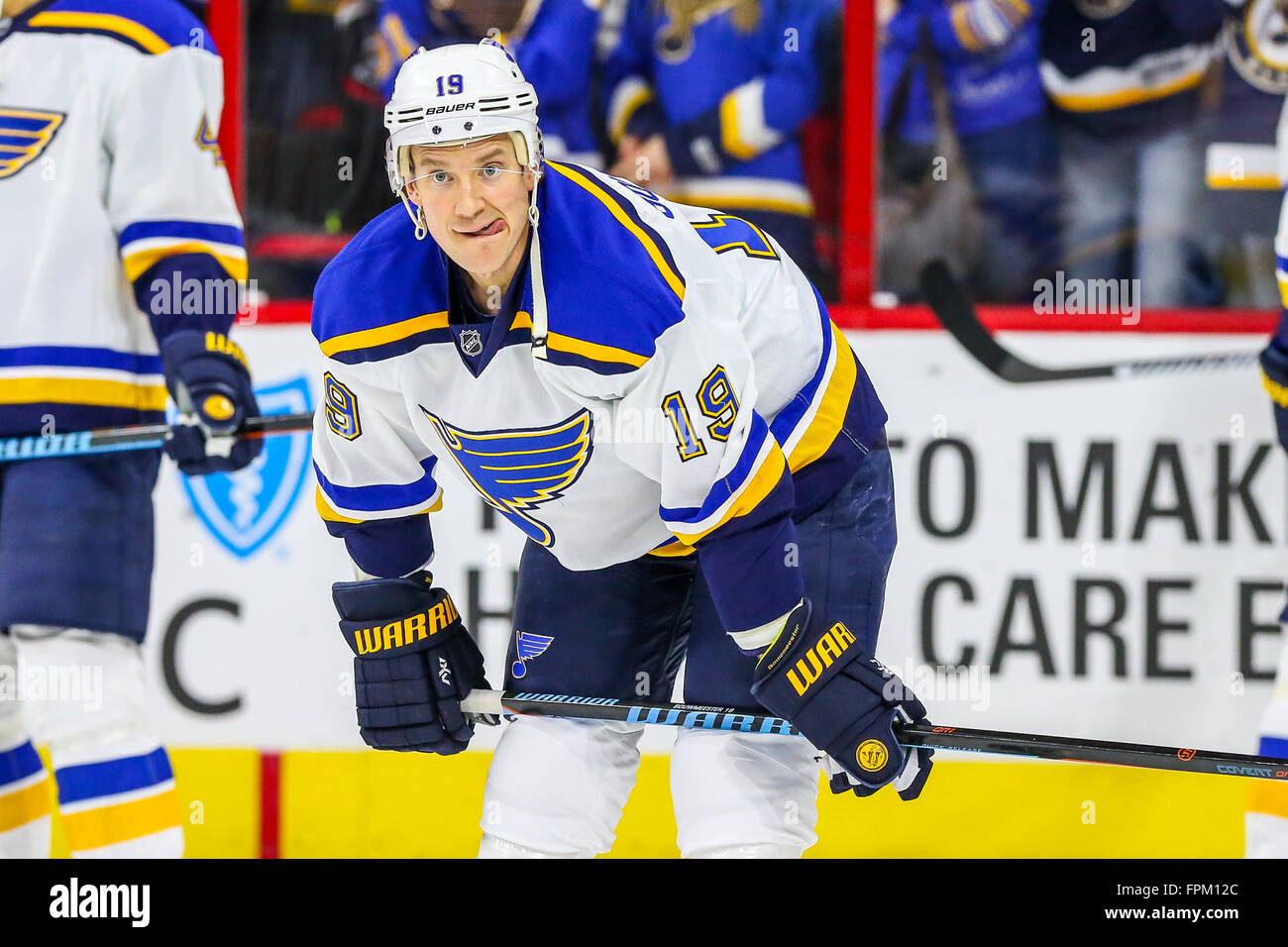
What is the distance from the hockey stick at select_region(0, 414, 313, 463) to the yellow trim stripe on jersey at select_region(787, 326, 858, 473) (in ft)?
3.42

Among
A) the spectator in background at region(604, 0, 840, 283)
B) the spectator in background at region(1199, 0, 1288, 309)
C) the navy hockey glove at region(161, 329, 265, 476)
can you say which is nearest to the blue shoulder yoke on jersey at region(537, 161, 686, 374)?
the navy hockey glove at region(161, 329, 265, 476)

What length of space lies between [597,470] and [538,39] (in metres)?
1.56

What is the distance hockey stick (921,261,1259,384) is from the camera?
129 inches

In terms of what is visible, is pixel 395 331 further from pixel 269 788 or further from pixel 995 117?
pixel 995 117

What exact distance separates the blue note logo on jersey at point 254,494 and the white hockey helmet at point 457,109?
141cm

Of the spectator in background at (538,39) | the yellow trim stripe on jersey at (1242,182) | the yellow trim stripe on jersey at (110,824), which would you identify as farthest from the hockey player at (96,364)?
the yellow trim stripe on jersey at (1242,182)

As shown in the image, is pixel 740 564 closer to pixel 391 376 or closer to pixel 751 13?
pixel 391 376

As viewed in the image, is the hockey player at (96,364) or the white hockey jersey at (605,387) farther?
the hockey player at (96,364)

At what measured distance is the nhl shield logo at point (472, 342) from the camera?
79.6 inches

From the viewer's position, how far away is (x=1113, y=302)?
A: 3.41m

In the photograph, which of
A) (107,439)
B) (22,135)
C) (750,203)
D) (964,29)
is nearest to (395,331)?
(107,439)

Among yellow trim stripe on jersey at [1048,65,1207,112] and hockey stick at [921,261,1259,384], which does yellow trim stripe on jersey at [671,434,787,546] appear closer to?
hockey stick at [921,261,1259,384]

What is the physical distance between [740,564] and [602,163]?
5.37 ft

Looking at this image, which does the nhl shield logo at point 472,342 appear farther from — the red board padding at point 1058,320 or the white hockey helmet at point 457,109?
the red board padding at point 1058,320
